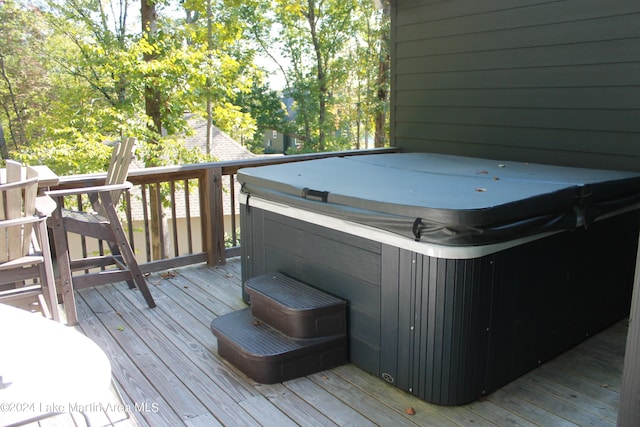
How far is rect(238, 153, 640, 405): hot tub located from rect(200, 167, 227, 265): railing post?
2.99ft

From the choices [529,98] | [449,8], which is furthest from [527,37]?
[449,8]

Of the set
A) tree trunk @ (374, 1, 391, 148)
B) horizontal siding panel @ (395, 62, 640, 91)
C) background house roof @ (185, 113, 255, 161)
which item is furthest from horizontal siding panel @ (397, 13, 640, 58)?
background house roof @ (185, 113, 255, 161)

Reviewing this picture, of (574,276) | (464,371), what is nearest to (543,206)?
(574,276)

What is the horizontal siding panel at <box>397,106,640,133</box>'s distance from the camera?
3495 mm

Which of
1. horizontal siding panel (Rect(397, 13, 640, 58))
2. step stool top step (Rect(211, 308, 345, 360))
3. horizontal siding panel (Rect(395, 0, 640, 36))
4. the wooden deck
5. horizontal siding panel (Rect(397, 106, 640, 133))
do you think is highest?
horizontal siding panel (Rect(395, 0, 640, 36))

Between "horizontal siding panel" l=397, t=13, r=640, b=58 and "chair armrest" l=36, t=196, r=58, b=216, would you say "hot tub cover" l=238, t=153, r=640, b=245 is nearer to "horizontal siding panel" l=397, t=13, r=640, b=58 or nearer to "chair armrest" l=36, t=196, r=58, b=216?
"horizontal siding panel" l=397, t=13, r=640, b=58

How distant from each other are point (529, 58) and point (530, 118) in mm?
437

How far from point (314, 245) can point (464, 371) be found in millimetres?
1015

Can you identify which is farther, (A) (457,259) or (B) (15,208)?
(B) (15,208)

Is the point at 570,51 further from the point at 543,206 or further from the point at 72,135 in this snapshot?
the point at 72,135

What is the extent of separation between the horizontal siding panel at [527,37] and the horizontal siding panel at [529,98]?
12.8 inches

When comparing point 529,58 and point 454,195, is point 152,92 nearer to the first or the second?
point 529,58

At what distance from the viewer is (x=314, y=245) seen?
2.94 m

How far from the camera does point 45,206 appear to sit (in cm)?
290
